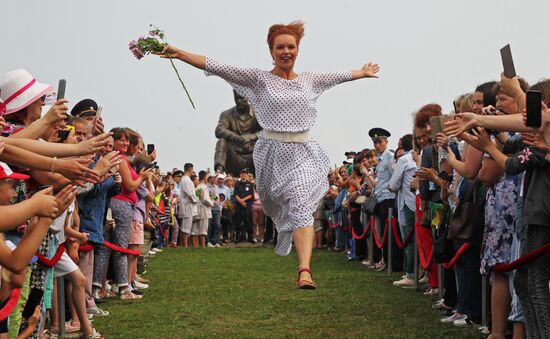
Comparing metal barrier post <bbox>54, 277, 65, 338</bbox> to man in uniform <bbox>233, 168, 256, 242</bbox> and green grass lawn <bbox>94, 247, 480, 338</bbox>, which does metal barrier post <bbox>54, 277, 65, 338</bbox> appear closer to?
green grass lawn <bbox>94, 247, 480, 338</bbox>

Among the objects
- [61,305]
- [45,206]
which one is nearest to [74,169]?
[45,206]

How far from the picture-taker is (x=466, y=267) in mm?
10172

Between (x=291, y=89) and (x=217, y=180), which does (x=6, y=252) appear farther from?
(x=217, y=180)

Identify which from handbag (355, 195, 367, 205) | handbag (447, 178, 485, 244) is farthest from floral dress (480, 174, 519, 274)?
handbag (355, 195, 367, 205)

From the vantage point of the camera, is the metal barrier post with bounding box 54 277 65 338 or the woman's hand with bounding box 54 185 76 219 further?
the metal barrier post with bounding box 54 277 65 338

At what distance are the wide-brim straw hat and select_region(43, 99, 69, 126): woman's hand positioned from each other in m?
0.67

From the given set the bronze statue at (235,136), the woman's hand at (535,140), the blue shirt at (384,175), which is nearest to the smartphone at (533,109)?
the woman's hand at (535,140)

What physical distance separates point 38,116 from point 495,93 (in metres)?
3.87

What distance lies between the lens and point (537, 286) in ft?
23.8

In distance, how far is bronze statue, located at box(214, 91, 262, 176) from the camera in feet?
118

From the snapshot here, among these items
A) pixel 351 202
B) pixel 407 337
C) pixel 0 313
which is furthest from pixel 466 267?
pixel 351 202

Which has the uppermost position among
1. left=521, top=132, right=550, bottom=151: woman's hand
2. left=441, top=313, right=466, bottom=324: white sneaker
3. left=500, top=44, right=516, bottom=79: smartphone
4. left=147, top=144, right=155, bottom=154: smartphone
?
left=147, top=144, right=155, bottom=154: smartphone

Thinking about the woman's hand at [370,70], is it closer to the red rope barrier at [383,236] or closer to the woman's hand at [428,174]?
the woman's hand at [428,174]

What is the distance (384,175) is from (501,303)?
28.3ft
